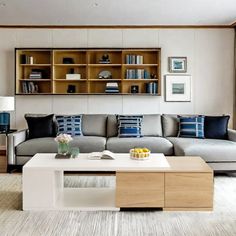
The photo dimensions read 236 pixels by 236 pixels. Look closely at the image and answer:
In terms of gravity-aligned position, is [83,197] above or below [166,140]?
below

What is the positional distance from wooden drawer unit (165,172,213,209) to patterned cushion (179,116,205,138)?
2.28 m

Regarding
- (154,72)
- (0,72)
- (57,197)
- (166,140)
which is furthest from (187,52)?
(57,197)

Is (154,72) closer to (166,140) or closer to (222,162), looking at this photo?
(166,140)

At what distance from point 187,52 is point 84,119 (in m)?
2.21

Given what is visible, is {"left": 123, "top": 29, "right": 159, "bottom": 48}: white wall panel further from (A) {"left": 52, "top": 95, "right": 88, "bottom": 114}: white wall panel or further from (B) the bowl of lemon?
(B) the bowl of lemon

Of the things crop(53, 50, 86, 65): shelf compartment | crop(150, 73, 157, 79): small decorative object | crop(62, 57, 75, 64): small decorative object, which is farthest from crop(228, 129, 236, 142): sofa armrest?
crop(62, 57, 75, 64): small decorative object

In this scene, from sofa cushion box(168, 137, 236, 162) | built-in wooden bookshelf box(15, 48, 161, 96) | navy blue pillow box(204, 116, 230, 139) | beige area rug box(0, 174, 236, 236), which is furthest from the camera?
built-in wooden bookshelf box(15, 48, 161, 96)

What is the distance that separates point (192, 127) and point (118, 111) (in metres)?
1.43

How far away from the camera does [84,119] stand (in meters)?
6.39

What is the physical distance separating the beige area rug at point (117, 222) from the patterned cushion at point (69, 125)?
6.88 ft

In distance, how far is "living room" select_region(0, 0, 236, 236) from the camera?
3.78 m

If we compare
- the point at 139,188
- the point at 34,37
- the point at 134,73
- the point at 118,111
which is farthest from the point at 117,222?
the point at 34,37

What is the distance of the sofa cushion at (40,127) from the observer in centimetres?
607

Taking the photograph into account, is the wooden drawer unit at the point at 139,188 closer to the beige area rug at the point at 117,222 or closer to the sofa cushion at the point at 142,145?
the beige area rug at the point at 117,222
